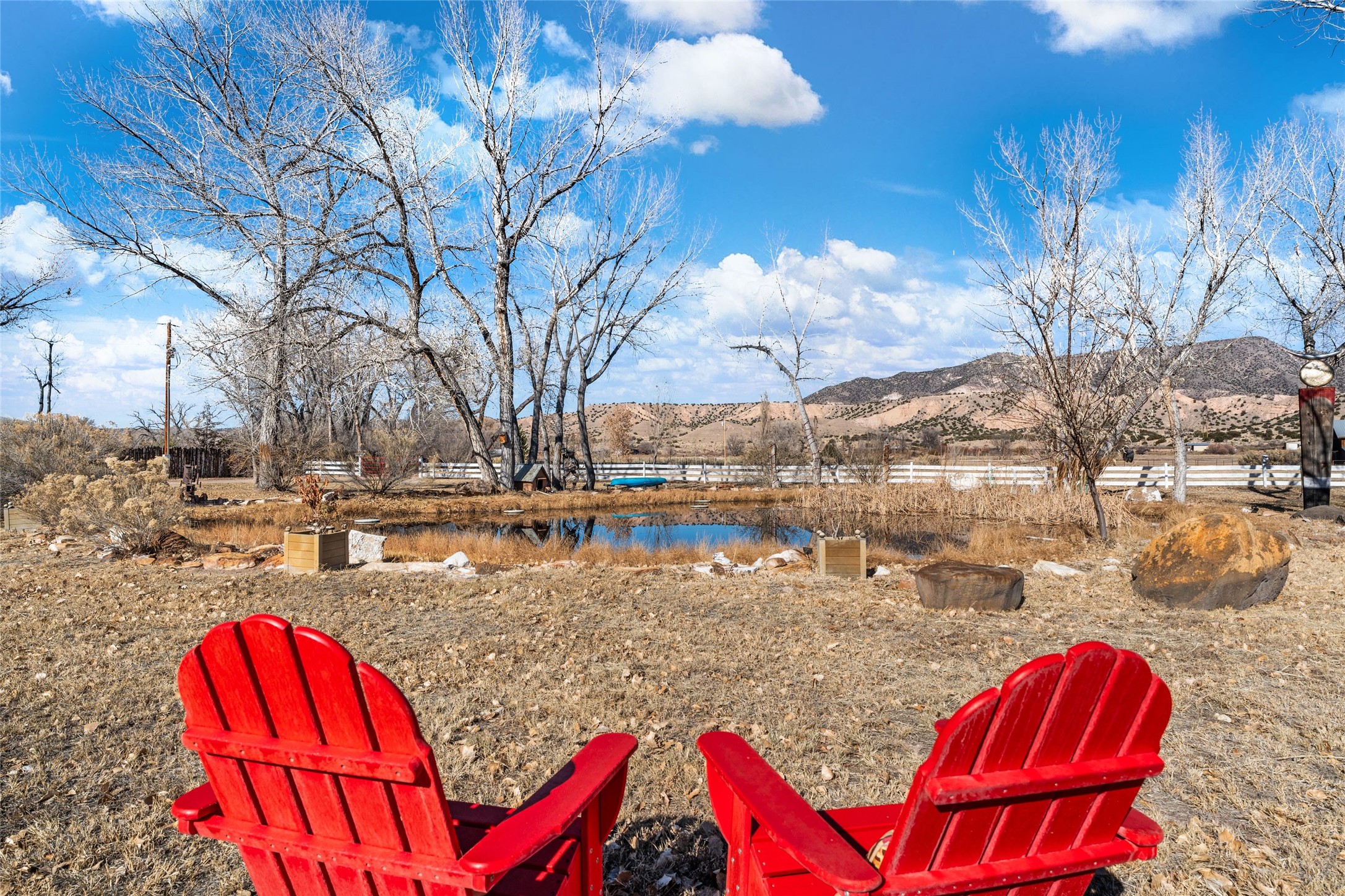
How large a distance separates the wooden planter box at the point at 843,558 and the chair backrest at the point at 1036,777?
6.61 meters

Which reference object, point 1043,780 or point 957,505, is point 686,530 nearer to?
point 957,505

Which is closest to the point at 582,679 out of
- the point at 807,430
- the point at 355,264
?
the point at 355,264

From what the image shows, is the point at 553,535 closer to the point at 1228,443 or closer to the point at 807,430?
the point at 807,430

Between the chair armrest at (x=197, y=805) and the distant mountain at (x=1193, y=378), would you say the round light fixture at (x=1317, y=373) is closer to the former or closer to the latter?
the distant mountain at (x=1193, y=378)

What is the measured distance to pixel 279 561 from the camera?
29.0ft

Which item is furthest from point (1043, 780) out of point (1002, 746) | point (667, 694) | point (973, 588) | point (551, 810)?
point (973, 588)

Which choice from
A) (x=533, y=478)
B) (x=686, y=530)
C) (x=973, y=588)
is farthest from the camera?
(x=533, y=478)

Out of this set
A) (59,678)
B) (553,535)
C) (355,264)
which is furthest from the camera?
(355,264)

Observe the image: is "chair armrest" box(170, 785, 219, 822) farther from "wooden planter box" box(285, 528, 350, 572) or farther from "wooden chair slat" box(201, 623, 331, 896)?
"wooden planter box" box(285, 528, 350, 572)

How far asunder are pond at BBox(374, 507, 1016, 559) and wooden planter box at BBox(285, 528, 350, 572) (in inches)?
183

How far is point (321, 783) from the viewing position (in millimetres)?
1546

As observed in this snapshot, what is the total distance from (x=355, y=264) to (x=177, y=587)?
12.7 m

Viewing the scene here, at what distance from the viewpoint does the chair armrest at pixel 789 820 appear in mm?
1448

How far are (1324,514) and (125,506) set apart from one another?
17.8 metres
